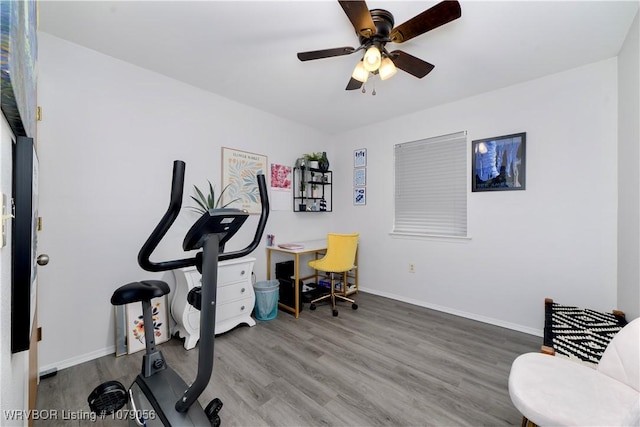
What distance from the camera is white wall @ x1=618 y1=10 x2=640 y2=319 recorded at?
1784 millimetres

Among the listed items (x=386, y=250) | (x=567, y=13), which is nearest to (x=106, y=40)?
(x=567, y=13)

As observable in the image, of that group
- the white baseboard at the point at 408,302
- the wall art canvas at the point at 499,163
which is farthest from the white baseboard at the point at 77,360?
the wall art canvas at the point at 499,163

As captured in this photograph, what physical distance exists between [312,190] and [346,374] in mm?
2626

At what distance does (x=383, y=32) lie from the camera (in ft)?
5.60

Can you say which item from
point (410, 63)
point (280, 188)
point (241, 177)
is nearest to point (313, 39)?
point (410, 63)

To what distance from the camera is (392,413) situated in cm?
159

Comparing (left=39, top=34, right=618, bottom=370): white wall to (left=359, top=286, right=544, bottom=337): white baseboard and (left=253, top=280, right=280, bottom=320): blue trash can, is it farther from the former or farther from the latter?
(left=253, top=280, right=280, bottom=320): blue trash can

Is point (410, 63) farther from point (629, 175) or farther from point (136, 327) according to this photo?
point (136, 327)

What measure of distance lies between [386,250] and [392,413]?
232 cm

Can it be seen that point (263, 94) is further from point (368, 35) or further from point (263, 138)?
point (368, 35)

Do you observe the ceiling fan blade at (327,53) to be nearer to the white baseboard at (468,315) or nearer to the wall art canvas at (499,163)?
the wall art canvas at (499,163)

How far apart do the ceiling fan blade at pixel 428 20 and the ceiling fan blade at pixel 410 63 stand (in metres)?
0.16

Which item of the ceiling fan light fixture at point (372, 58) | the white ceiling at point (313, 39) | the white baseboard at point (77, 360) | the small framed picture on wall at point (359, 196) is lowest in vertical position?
the white baseboard at point (77, 360)

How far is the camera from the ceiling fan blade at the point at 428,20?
1.37 m
